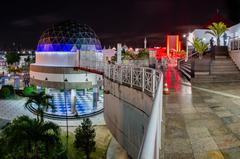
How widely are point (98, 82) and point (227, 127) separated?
30.5m

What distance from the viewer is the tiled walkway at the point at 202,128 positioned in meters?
4.84

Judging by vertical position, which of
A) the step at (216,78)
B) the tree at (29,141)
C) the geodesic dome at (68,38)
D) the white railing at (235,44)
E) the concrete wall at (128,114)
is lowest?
the tree at (29,141)

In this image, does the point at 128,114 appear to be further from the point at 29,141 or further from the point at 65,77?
the point at 65,77

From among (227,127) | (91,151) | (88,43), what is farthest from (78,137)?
(88,43)

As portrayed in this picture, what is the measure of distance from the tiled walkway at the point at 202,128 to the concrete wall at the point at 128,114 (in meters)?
0.91

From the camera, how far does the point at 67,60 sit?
122ft

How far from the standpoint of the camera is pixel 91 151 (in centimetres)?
1886

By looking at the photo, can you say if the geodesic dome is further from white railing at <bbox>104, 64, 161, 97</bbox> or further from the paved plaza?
white railing at <bbox>104, 64, 161, 97</bbox>

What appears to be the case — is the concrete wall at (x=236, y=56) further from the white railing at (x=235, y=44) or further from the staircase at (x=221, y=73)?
the white railing at (x=235, y=44)

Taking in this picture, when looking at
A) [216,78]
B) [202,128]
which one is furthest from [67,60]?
[202,128]

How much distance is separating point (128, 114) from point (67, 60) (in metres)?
27.8

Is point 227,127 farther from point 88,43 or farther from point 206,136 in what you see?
point 88,43

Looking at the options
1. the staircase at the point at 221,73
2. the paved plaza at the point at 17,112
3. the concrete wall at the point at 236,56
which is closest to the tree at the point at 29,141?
the staircase at the point at 221,73

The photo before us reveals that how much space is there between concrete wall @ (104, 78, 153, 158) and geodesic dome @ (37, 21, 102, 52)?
27.1 meters
